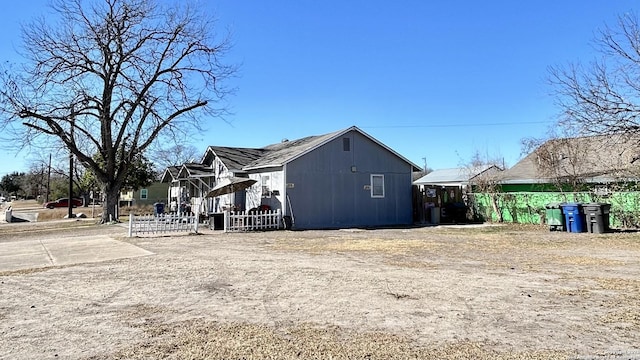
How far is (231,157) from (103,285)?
16173 millimetres

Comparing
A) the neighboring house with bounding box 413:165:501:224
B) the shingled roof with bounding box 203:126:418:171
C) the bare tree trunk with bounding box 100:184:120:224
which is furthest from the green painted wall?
the bare tree trunk with bounding box 100:184:120:224

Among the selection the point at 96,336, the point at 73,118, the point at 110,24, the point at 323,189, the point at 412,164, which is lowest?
the point at 96,336

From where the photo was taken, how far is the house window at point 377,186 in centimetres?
2073

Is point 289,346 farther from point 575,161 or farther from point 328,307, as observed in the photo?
point 575,161

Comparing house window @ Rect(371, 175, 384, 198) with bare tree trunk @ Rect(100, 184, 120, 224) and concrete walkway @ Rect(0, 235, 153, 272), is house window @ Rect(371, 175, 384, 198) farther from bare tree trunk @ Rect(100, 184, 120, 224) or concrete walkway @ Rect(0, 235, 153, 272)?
bare tree trunk @ Rect(100, 184, 120, 224)

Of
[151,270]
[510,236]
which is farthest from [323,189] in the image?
[151,270]

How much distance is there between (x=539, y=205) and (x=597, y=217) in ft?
12.9

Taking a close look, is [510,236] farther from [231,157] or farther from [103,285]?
[231,157]

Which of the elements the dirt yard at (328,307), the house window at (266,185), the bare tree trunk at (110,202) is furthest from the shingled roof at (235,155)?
the dirt yard at (328,307)

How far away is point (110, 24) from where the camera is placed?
23.6 metres

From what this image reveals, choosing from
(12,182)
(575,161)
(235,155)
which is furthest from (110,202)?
(12,182)

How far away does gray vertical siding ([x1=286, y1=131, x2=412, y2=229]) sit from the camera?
18.8 meters

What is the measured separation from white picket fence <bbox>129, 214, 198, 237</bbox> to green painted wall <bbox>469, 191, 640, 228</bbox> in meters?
14.4

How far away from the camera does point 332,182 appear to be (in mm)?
19562
